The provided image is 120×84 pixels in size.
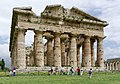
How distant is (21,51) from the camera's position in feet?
150

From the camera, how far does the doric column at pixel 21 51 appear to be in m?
45.2

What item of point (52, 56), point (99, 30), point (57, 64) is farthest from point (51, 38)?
point (99, 30)

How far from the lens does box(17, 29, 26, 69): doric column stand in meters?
45.2

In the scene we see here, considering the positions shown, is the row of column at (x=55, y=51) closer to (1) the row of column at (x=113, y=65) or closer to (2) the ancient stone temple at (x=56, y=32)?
(2) the ancient stone temple at (x=56, y=32)

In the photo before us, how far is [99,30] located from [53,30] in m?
11.8

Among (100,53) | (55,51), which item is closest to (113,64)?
(100,53)

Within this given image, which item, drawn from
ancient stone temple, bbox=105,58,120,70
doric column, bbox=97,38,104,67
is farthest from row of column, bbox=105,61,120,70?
doric column, bbox=97,38,104,67

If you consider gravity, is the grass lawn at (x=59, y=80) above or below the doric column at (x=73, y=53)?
below

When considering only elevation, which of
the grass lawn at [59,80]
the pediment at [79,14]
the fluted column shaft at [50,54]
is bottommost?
the grass lawn at [59,80]

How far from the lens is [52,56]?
53.2 metres

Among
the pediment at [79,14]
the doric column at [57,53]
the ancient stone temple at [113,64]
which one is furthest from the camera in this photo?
the ancient stone temple at [113,64]

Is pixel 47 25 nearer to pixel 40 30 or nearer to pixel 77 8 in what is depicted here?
pixel 40 30

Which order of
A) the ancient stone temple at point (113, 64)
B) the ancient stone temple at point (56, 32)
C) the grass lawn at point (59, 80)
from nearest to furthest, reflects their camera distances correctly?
the grass lawn at point (59, 80) → the ancient stone temple at point (56, 32) → the ancient stone temple at point (113, 64)

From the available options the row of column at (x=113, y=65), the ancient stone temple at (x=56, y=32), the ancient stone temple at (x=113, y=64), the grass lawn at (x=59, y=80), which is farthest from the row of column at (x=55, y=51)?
the ancient stone temple at (x=113, y=64)
